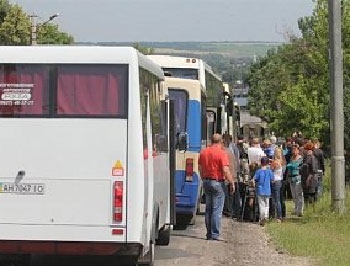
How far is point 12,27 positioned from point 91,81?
166ft

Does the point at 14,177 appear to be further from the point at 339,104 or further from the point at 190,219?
the point at 339,104

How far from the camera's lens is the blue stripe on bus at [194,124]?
18.0m

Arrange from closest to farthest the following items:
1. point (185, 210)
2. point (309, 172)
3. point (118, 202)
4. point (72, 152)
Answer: point (118, 202)
point (72, 152)
point (185, 210)
point (309, 172)

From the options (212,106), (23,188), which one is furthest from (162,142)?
(212,106)

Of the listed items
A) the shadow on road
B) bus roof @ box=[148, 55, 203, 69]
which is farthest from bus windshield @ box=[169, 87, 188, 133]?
bus roof @ box=[148, 55, 203, 69]

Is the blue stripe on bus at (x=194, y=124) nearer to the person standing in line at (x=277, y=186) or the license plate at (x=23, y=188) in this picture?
the person standing in line at (x=277, y=186)

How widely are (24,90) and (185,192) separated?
23.0 ft

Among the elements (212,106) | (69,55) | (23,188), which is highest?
(69,55)

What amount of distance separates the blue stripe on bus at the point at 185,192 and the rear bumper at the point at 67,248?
257 inches

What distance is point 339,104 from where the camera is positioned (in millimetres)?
19766

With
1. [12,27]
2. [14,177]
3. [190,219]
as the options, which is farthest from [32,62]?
[12,27]

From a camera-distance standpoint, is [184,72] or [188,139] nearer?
[188,139]

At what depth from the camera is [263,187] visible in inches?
762

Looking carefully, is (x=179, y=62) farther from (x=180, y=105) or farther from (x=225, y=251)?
(x=225, y=251)
